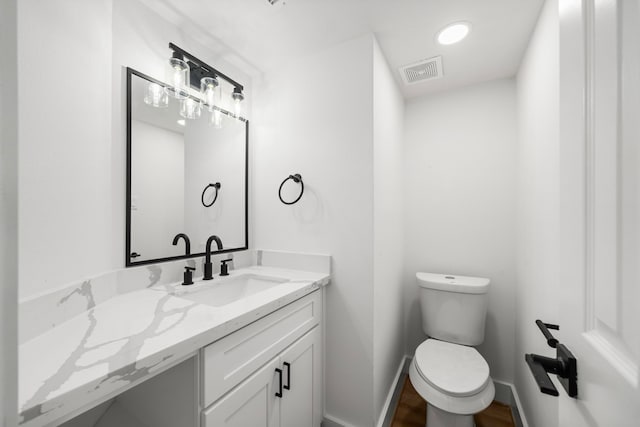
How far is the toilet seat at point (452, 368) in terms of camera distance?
1.19 metres

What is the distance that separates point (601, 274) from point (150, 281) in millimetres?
1494

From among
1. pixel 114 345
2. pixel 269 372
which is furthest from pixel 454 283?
pixel 114 345

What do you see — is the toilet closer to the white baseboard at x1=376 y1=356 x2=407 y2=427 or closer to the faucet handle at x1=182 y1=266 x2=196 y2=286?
the white baseboard at x1=376 y1=356 x2=407 y2=427

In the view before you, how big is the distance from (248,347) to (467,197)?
69.6 inches

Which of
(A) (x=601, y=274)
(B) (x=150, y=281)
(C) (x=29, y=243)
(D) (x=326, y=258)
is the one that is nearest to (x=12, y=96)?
(C) (x=29, y=243)

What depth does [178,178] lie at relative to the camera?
1278 mm

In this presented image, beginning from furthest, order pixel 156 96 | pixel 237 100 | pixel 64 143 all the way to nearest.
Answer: pixel 237 100
pixel 156 96
pixel 64 143

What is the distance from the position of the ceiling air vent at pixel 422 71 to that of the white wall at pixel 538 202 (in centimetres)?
47

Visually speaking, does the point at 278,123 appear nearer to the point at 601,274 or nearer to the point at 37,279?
the point at 37,279

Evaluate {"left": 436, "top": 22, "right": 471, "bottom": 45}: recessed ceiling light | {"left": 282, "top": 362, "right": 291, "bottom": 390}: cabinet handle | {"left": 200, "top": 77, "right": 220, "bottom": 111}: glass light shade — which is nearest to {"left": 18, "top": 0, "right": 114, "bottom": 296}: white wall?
{"left": 200, "top": 77, "right": 220, "bottom": 111}: glass light shade

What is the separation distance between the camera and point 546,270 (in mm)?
1095

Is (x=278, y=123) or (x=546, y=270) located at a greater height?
(x=278, y=123)

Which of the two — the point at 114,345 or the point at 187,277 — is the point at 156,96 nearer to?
the point at 187,277

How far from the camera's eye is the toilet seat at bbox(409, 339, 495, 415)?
116 centimetres
